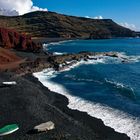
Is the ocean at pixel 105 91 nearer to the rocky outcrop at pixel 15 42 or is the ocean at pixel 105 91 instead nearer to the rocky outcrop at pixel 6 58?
the rocky outcrop at pixel 6 58

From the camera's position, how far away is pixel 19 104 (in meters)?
44.3

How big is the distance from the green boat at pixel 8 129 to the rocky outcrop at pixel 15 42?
69.8 m

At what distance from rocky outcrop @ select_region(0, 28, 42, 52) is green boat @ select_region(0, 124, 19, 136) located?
6979cm

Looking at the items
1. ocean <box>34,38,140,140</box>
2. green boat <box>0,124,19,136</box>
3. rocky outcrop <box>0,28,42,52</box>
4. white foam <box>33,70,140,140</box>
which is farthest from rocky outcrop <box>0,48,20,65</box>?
green boat <box>0,124,19,136</box>

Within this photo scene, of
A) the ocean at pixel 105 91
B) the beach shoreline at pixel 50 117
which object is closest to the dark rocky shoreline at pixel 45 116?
the beach shoreline at pixel 50 117

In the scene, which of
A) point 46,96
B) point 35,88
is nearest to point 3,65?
point 35,88

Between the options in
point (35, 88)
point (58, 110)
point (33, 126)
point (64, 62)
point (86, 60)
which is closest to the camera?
point (33, 126)

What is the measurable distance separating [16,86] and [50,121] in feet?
67.1

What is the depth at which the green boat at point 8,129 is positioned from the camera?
109 ft

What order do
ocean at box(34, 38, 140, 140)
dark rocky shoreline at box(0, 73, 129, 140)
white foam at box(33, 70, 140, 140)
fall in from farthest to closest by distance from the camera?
ocean at box(34, 38, 140, 140), white foam at box(33, 70, 140, 140), dark rocky shoreline at box(0, 73, 129, 140)

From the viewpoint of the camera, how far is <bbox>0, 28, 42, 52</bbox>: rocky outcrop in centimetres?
10281

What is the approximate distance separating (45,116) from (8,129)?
613 centimetres

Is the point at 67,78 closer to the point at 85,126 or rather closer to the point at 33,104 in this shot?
the point at 33,104

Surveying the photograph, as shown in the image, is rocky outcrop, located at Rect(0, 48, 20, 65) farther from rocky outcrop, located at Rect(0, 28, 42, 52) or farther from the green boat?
the green boat
